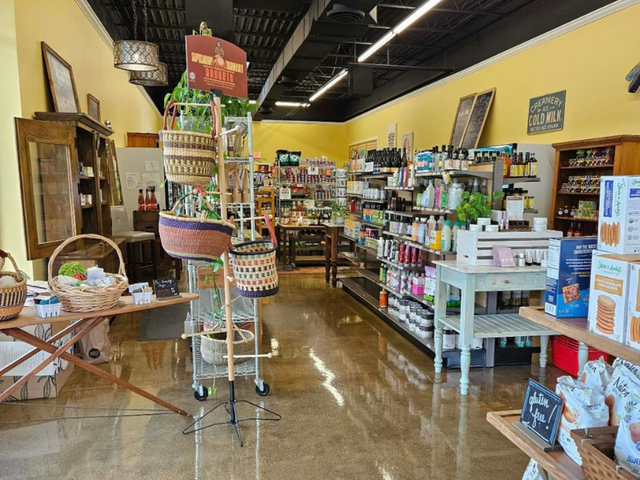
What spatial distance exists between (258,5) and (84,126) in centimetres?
363

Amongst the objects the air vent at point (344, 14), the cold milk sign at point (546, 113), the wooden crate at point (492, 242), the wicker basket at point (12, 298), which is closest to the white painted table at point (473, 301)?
the wooden crate at point (492, 242)

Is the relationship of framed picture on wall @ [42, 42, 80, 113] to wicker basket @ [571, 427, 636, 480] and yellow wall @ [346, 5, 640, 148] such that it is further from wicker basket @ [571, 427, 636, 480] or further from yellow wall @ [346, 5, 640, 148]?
yellow wall @ [346, 5, 640, 148]

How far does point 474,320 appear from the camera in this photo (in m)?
3.97

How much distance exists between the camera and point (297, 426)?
3.12m

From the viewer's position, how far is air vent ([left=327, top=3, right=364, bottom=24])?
5789mm

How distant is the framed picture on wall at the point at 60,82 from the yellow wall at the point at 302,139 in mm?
11486

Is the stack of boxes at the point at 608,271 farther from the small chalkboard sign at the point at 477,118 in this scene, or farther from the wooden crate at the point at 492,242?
the small chalkboard sign at the point at 477,118

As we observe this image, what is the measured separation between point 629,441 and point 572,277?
21.3 inches

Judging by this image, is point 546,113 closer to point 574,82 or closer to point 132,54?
point 574,82

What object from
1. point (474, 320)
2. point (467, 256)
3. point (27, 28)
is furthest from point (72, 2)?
point (474, 320)

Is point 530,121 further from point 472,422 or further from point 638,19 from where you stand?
point 472,422

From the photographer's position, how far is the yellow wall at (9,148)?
3803 mm

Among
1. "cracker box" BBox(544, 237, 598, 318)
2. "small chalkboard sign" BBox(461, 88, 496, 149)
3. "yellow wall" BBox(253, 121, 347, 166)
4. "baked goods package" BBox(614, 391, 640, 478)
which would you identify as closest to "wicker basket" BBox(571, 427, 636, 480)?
"baked goods package" BBox(614, 391, 640, 478)

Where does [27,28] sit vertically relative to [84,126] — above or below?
above
